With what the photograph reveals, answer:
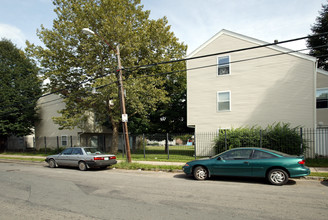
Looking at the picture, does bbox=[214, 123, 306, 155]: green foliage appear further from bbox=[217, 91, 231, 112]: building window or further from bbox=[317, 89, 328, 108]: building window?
bbox=[317, 89, 328, 108]: building window

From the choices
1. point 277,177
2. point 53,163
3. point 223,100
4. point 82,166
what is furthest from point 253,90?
point 53,163

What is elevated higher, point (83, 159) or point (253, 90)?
point (253, 90)

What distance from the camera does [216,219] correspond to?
467 cm

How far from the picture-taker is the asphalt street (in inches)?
197

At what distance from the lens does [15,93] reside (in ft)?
84.6

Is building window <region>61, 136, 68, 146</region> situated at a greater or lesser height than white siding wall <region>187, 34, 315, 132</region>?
lesser

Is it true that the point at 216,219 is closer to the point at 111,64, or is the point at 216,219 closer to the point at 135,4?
the point at 111,64

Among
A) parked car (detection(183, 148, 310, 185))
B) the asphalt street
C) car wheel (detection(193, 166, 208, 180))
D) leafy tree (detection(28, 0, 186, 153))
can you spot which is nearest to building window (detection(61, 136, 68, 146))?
leafy tree (detection(28, 0, 186, 153))

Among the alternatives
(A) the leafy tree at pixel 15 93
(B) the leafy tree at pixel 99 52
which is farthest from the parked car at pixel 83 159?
(A) the leafy tree at pixel 15 93

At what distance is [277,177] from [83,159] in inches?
369

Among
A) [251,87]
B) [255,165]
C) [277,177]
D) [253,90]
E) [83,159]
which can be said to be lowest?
[83,159]

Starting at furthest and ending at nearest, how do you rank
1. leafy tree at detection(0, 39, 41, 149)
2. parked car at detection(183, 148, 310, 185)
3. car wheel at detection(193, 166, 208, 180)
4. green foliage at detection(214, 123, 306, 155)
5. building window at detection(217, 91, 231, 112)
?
leafy tree at detection(0, 39, 41, 149) < building window at detection(217, 91, 231, 112) < green foliage at detection(214, 123, 306, 155) < car wheel at detection(193, 166, 208, 180) < parked car at detection(183, 148, 310, 185)

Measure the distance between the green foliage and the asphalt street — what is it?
565 centimetres

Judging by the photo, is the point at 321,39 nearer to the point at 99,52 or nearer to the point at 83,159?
the point at 99,52
